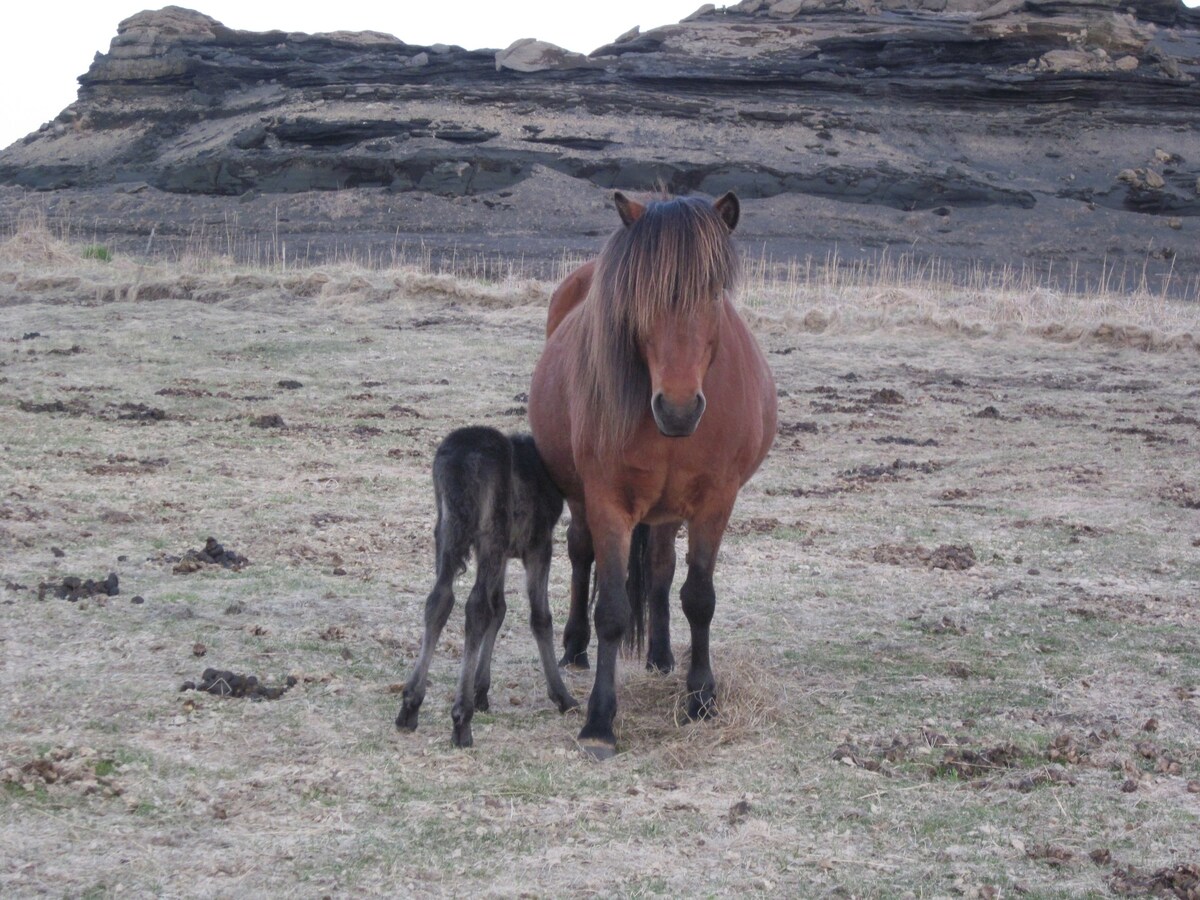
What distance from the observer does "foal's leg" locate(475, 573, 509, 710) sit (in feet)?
16.5

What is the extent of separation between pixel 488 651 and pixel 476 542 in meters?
0.48

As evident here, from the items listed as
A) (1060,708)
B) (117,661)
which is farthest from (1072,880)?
(117,661)

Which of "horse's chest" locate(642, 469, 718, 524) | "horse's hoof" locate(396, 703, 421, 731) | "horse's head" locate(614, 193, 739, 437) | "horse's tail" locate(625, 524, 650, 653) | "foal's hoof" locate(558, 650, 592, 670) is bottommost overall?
"foal's hoof" locate(558, 650, 592, 670)

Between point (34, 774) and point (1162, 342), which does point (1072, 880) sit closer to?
point (34, 774)

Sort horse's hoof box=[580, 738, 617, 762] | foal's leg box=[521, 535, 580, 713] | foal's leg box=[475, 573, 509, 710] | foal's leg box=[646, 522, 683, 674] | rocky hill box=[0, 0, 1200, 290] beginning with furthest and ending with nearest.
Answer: rocky hill box=[0, 0, 1200, 290], foal's leg box=[646, 522, 683, 674], foal's leg box=[521, 535, 580, 713], foal's leg box=[475, 573, 509, 710], horse's hoof box=[580, 738, 617, 762]

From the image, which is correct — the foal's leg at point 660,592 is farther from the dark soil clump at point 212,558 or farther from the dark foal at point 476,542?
the dark soil clump at point 212,558

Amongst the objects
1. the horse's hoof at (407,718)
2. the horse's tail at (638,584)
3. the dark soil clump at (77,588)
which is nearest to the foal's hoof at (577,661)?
the horse's tail at (638,584)

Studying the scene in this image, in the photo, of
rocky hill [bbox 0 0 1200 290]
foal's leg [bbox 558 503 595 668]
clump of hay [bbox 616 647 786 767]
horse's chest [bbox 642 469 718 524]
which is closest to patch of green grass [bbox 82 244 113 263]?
rocky hill [bbox 0 0 1200 290]

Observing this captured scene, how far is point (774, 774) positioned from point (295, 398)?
30.6 ft

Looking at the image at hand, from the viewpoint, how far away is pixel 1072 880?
3.56 m

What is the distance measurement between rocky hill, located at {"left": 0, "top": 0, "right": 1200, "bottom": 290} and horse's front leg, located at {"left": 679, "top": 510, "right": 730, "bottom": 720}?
30.5 m

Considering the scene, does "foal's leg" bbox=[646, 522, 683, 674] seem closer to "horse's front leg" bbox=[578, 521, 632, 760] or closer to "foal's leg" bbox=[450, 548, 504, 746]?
"horse's front leg" bbox=[578, 521, 632, 760]

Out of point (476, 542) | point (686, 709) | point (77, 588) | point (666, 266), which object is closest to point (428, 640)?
point (476, 542)

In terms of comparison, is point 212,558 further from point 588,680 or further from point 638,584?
point 638,584
